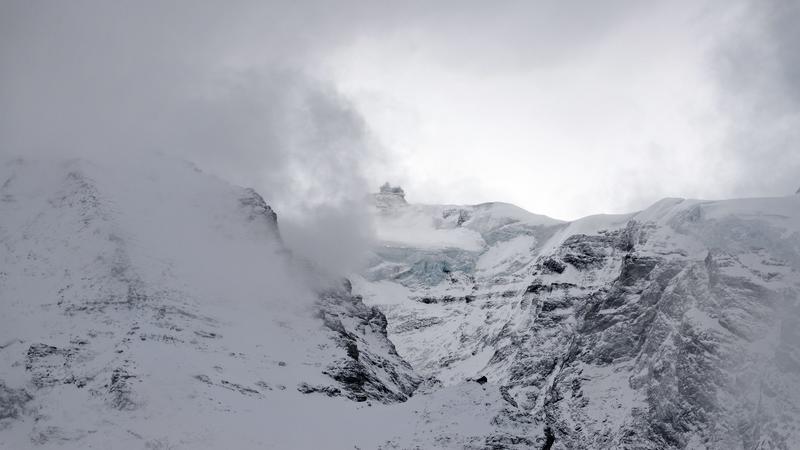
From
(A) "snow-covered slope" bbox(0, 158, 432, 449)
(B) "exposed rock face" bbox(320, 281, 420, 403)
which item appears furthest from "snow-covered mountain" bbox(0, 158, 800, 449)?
(B) "exposed rock face" bbox(320, 281, 420, 403)

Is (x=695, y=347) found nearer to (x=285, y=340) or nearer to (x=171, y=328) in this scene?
(x=285, y=340)

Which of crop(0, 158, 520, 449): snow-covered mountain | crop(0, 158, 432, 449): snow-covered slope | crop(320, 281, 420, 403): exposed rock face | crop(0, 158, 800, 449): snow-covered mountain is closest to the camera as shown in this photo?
crop(0, 158, 432, 449): snow-covered slope

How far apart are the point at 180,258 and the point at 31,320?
97.6 ft

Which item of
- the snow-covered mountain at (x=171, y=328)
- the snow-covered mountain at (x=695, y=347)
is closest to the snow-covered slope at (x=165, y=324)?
the snow-covered mountain at (x=171, y=328)

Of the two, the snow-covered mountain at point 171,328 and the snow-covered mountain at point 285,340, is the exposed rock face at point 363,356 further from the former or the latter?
the snow-covered mountain at point 285,340

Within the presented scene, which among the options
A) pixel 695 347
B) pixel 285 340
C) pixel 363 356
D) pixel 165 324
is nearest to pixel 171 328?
pixel 165 324

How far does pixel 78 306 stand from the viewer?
11481cm

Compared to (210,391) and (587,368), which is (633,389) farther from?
(210,391)

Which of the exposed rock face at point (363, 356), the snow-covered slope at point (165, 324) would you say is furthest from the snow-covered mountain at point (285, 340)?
the exposed rock face at point (363, 356)

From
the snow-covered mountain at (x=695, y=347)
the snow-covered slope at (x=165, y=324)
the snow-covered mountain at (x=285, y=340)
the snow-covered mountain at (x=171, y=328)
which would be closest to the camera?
the snow-covered slope at (x=165, y=324)

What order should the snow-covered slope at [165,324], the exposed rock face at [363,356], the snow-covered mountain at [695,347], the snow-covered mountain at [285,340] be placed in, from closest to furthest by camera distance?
the snow-covered slope at [165,324]
the snow-covered mountain at [285,340]
the exposed rock face at [363,356]
the snow-covered mountain at [695,347]

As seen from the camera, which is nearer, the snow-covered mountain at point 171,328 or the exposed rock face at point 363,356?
the snow-covered mountain at point 171,328

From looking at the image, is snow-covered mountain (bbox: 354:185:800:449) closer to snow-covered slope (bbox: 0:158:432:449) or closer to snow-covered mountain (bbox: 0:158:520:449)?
snow-covered mountain (bbox: 0:158:520:449)

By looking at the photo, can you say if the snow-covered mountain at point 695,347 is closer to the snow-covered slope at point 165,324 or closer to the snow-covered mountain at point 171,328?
the snow-covered mountain at point 171,328
